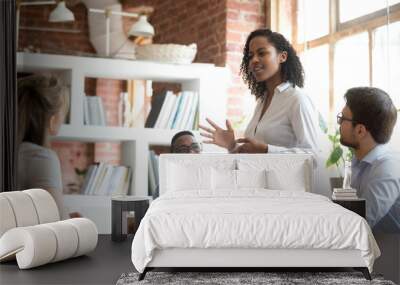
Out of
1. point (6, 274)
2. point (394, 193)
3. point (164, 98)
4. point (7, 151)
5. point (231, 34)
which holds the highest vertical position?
point (231, 34)

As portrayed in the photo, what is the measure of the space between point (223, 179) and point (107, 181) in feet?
4.67

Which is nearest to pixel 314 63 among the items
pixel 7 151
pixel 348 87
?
pixel 348 87

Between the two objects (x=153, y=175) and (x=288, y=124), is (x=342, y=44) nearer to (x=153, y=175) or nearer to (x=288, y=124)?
(x=288, y=124)

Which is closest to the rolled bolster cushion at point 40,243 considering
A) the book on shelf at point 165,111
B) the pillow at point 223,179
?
the pillow at point 223,179

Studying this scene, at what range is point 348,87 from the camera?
499 cm

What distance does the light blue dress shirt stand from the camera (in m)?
4.68

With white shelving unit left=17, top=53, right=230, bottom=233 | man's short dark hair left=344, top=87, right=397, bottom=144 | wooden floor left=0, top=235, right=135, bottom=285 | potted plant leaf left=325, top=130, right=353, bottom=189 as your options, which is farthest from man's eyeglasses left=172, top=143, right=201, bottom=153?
wooden floor left=0, top=235, right=135, bottom=285

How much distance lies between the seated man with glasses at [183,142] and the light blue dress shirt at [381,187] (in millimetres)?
1472

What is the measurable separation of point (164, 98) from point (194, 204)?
2.24 m

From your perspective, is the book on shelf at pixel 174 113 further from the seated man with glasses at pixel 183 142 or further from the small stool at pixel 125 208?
the small stool at pixel 125 208

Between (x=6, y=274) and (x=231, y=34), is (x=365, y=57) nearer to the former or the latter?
(x=231, y=34)

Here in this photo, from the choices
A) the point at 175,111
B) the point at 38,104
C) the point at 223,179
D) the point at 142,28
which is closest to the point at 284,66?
the point at 175,111

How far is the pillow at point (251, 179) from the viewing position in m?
4.58

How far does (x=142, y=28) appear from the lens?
5809 millimetres
